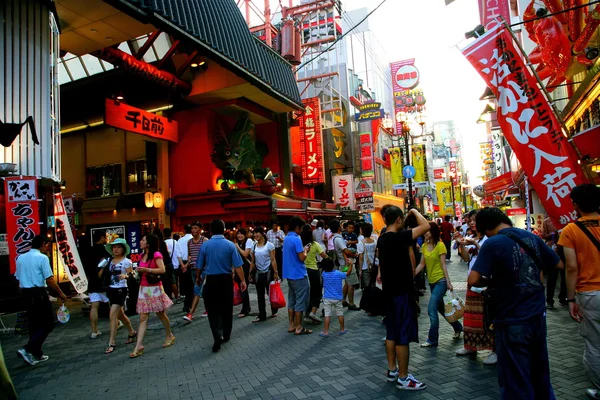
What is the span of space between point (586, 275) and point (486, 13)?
16876 mm

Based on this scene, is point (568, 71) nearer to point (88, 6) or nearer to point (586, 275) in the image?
point (586, 275)

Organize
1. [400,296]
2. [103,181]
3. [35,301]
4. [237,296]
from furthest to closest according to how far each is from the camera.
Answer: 1. [103,181]
2. [237,296]
3. [35,301]
4. [400,296]

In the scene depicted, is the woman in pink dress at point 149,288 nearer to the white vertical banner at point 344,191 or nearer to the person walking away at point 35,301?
the person walking away at point 35,301

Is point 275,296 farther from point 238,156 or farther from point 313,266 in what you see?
point 238,156

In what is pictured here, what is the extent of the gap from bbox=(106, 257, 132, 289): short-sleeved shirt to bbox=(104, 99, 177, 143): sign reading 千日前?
8.75 m

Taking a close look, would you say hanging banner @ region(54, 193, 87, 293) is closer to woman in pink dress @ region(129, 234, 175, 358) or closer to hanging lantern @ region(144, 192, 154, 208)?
woman in pink dress @ region(129, 234, 175, 358)

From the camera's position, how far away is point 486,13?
56.5 feet

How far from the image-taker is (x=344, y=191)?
87.9 feet

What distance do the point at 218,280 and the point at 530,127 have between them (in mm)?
5261

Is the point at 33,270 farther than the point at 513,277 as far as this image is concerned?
Yes

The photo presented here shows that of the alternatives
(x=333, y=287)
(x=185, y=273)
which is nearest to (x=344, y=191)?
(x=185, y=273)

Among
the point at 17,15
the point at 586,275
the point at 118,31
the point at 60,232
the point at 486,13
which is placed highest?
the point at 486,13

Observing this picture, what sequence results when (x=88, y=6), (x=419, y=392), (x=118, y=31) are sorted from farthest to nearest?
(x=118, y=31) → (x=88, y=6) → (x=419, y=392)

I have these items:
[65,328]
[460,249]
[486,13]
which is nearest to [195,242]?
[65,328]
